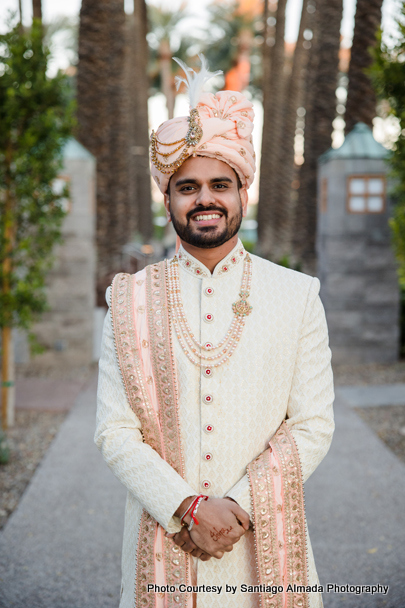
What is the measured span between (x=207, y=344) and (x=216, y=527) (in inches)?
23.6

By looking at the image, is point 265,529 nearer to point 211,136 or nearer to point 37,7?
point 211,136

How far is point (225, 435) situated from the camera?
7.02 ft

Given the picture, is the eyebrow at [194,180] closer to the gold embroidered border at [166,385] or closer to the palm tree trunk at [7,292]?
A: the gold embroidered border at [166,385]

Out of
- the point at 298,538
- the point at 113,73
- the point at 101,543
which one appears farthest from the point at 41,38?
the point at 113,73

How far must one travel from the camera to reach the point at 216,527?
6.44ft

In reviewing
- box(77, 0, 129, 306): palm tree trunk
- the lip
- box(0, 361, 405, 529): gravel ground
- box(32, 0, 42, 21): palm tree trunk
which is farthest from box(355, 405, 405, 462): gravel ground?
box(32, 0, 42, 21): palm tree trunk

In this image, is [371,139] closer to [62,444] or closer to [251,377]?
[62,444]

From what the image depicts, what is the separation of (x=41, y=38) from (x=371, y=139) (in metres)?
5.40

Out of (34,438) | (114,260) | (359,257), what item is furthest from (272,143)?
(34,438)

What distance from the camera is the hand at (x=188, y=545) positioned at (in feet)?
6.66

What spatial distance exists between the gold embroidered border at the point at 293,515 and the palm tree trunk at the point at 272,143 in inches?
672

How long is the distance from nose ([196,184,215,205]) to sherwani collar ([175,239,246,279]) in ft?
0.83

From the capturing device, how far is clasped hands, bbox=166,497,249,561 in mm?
1952

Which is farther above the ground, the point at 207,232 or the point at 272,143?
the point at 272,143
